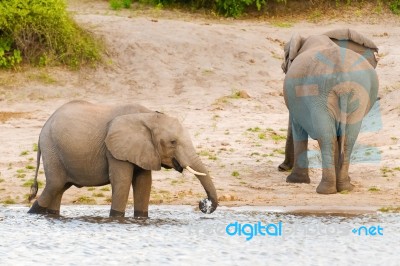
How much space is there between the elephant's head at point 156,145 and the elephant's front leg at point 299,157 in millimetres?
3074

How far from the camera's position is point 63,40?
19.6 m

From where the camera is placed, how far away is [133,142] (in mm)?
10227

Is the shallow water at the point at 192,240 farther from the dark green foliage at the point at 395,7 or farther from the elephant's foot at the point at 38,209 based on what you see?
the dark green foliage at the point at 395,7

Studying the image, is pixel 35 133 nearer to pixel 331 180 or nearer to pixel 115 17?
pixel 331 180

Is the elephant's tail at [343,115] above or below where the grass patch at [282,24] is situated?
above

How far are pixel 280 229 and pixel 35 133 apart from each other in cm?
568

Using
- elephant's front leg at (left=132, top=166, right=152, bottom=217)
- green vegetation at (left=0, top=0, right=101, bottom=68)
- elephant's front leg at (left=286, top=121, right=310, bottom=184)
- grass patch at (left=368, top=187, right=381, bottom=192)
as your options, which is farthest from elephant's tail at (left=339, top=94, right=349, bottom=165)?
green vegetation at (left=0, top=0, right=101, bottom=68)

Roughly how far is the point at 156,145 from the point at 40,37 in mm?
9742

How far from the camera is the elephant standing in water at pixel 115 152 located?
33.3 feet

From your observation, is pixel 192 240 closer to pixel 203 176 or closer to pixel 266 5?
pixel 203 176

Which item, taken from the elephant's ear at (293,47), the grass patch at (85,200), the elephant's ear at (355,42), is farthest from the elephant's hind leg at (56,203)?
the elephant's ear at (355,42)

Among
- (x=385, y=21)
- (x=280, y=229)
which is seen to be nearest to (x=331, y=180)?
(x=280, y=229)

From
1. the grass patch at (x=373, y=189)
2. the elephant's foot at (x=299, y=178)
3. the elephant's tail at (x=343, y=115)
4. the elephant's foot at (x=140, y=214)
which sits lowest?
the elephant's foot at (x=299, y=178)

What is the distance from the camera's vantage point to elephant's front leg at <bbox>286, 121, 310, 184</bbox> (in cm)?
1319
